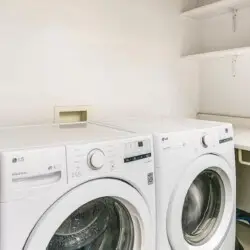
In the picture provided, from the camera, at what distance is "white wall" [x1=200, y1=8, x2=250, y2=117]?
91.0 inches

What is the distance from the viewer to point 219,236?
1.74 m

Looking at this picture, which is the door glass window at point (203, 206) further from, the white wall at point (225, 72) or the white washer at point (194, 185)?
the white wall at point (225, 72)

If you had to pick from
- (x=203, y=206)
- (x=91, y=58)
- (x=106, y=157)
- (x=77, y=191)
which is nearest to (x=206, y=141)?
(x=203, y=206)

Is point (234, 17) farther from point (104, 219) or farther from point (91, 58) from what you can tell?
point (104, 219)

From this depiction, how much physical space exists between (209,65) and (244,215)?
1.28 m

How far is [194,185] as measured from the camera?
174 centimetres

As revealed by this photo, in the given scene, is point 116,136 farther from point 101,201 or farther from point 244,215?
point 244,215

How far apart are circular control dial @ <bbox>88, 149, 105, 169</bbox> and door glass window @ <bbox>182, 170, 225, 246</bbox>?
74 cm

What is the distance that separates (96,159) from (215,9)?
5.74 ft

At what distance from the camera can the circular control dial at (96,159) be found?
115 cm

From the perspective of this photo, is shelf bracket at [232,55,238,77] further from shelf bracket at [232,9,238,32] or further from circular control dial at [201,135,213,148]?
circular control dial at [201,135,213,148]

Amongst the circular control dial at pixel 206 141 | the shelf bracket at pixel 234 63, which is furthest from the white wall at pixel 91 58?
the circular control dial at pixel 206 141

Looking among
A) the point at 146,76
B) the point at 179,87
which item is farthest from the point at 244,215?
the point at 146,76

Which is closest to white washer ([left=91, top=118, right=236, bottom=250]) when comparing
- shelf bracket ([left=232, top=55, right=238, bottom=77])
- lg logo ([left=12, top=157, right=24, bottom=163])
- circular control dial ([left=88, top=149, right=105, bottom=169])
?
circular control dial ([left=88, top=149, right=105, bottom=169])
